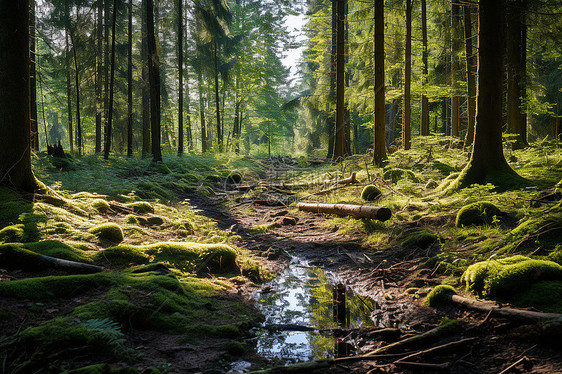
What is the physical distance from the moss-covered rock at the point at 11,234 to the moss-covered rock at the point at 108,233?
1.00m

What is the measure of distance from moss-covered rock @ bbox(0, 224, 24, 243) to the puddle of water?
367 centimetres

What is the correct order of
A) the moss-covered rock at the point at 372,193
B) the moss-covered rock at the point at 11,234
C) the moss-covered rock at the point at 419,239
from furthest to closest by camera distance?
the moss-covered rock at the point at 372,193
the moss-covered rock at the point at 419,239
the moss-covered rock at the point at 11,234

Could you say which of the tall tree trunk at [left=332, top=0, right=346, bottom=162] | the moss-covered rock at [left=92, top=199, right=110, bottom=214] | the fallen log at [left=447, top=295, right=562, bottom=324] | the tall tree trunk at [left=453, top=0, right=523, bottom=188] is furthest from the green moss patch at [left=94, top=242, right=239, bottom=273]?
the tall tree trunk at [left=332, top=0, right=346, bottom=162]

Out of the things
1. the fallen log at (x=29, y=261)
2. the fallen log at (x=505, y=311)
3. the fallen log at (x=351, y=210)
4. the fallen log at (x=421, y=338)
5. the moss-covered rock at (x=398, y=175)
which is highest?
the moss-covered rock at (x=398, y=175)

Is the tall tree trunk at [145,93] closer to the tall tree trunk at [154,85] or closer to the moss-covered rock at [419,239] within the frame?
the tall tree trunk at [154,85]

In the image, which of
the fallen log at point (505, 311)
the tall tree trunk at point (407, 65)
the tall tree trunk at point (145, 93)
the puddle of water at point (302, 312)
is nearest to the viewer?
the fallen log at point (505, 311)

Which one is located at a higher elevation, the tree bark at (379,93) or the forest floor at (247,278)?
the tree bark at (379,93)

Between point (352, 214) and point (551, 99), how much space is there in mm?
22493

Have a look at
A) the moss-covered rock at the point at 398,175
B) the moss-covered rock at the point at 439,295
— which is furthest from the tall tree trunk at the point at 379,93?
the moss-covered rock at the point at 439,295

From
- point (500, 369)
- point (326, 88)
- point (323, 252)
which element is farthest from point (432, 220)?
point (326, 88)

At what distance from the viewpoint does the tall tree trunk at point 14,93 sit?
19.1 feet

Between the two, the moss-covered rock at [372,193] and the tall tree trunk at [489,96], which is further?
the moss-covered rock at [372,193]

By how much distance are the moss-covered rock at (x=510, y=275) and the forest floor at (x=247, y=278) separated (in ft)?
0.11

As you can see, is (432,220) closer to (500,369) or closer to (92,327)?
(500,369)
